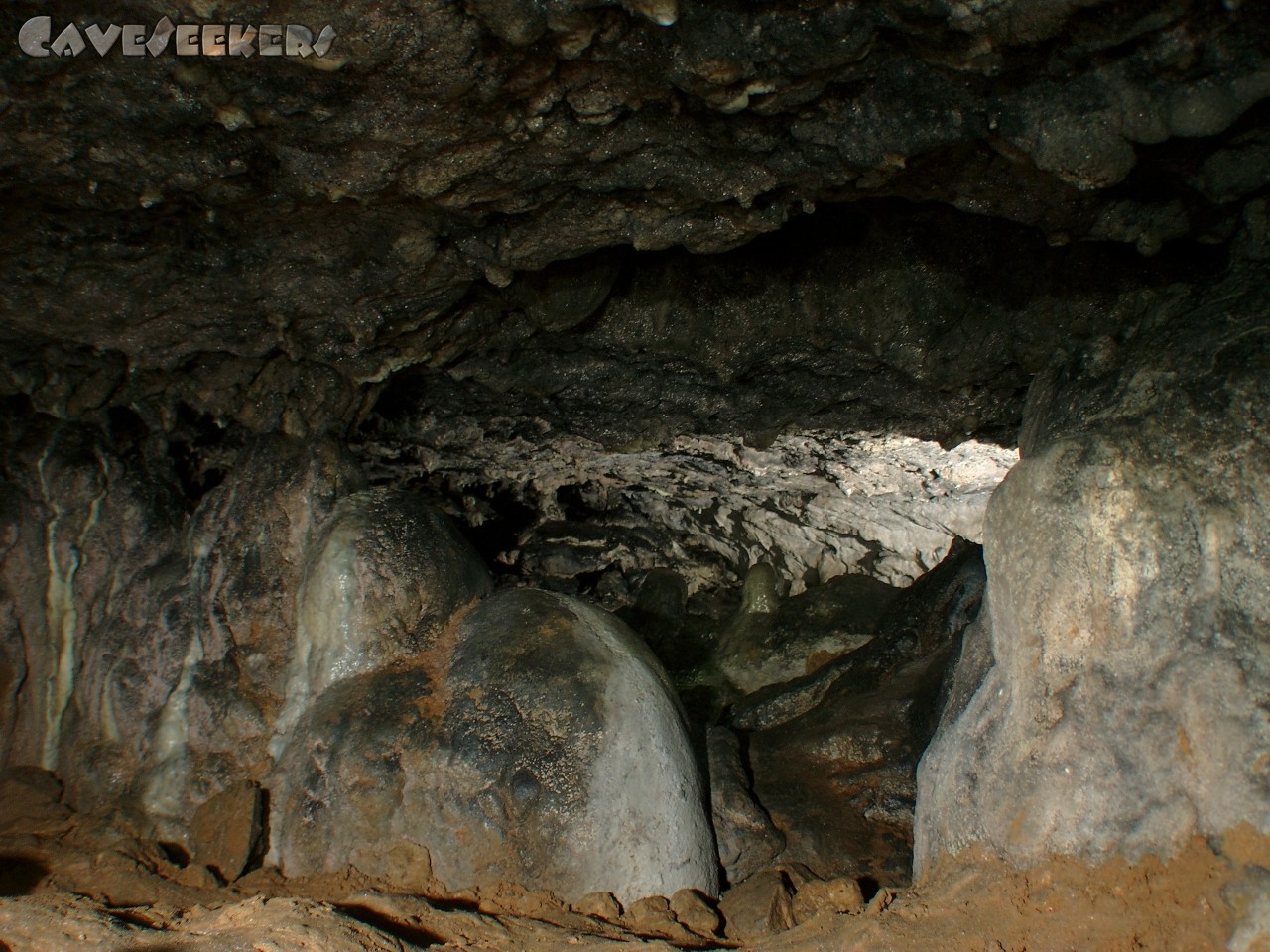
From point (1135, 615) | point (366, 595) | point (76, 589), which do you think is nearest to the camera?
point (1135, 615)

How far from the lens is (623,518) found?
6293mm

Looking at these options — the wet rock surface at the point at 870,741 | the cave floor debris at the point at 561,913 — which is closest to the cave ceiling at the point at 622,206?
the wet rock surface at the point at 870,741

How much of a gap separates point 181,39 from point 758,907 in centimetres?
344

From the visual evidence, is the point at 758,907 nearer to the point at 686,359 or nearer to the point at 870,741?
the point at 870,741

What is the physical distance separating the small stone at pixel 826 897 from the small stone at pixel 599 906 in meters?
0.69

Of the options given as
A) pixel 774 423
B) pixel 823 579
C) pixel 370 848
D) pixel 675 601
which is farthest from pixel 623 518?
pixel 370 848

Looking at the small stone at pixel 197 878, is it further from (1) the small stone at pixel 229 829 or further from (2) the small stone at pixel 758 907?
(2) the small stone at pixel 758 907

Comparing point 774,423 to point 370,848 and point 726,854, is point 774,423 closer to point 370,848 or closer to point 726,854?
point 726,854

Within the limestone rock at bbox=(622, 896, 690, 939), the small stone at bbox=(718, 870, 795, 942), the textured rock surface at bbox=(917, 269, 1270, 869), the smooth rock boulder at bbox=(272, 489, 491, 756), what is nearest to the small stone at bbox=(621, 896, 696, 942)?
the limestone rock at bbox=(622, 896, 690, 939)

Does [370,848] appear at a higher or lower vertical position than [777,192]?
lower

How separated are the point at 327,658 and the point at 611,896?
1685mm

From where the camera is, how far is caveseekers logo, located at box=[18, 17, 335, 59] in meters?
2.32

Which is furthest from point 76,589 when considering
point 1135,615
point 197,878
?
point 1135,615

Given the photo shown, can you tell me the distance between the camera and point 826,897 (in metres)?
Answer: 3.60
